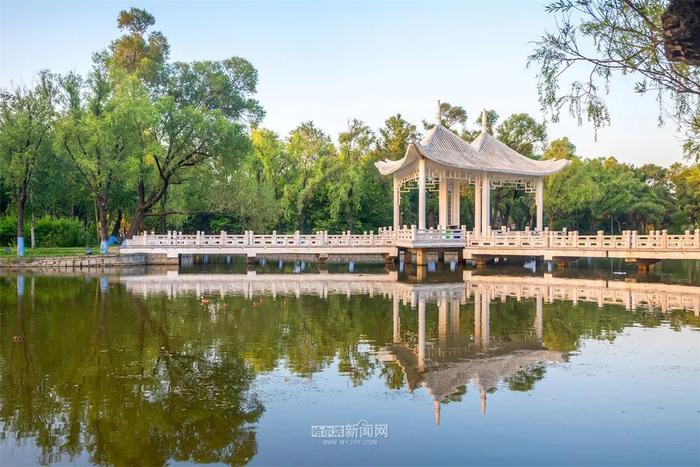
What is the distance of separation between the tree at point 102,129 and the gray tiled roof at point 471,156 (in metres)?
11.6

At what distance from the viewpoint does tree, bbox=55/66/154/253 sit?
26500 mm

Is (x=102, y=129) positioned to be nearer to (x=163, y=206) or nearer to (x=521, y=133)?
(x=163, y=206)

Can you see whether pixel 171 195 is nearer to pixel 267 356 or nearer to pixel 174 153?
pixel 174 153

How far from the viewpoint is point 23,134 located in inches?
1029

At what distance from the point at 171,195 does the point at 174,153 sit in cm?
589

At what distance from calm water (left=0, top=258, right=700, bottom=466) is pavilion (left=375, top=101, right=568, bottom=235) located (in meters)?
12.0

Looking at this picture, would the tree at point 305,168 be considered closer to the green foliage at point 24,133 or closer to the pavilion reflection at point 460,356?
the green foliage at point 24,133

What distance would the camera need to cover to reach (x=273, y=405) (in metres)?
6.69

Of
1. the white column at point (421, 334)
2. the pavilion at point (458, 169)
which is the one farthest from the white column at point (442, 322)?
→ the pavilion at point (458, 169)

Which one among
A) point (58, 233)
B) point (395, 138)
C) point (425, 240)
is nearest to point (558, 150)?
point (395, 138)

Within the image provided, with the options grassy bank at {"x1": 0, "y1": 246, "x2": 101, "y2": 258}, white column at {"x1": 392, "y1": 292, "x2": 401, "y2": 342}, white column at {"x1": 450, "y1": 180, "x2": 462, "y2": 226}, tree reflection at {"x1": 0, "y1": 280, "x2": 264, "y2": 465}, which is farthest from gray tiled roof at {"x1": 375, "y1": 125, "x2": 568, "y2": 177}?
tree reflection at {"x1": 0, "y1": 280, "x2": 264, "y2": 465}

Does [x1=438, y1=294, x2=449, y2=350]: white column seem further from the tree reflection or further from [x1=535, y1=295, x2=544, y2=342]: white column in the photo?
the tree reflection

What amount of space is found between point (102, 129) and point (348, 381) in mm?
22440

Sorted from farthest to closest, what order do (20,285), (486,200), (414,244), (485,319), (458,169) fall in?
(486,200), (458,169), (414,244), (20,285), (485,319)
